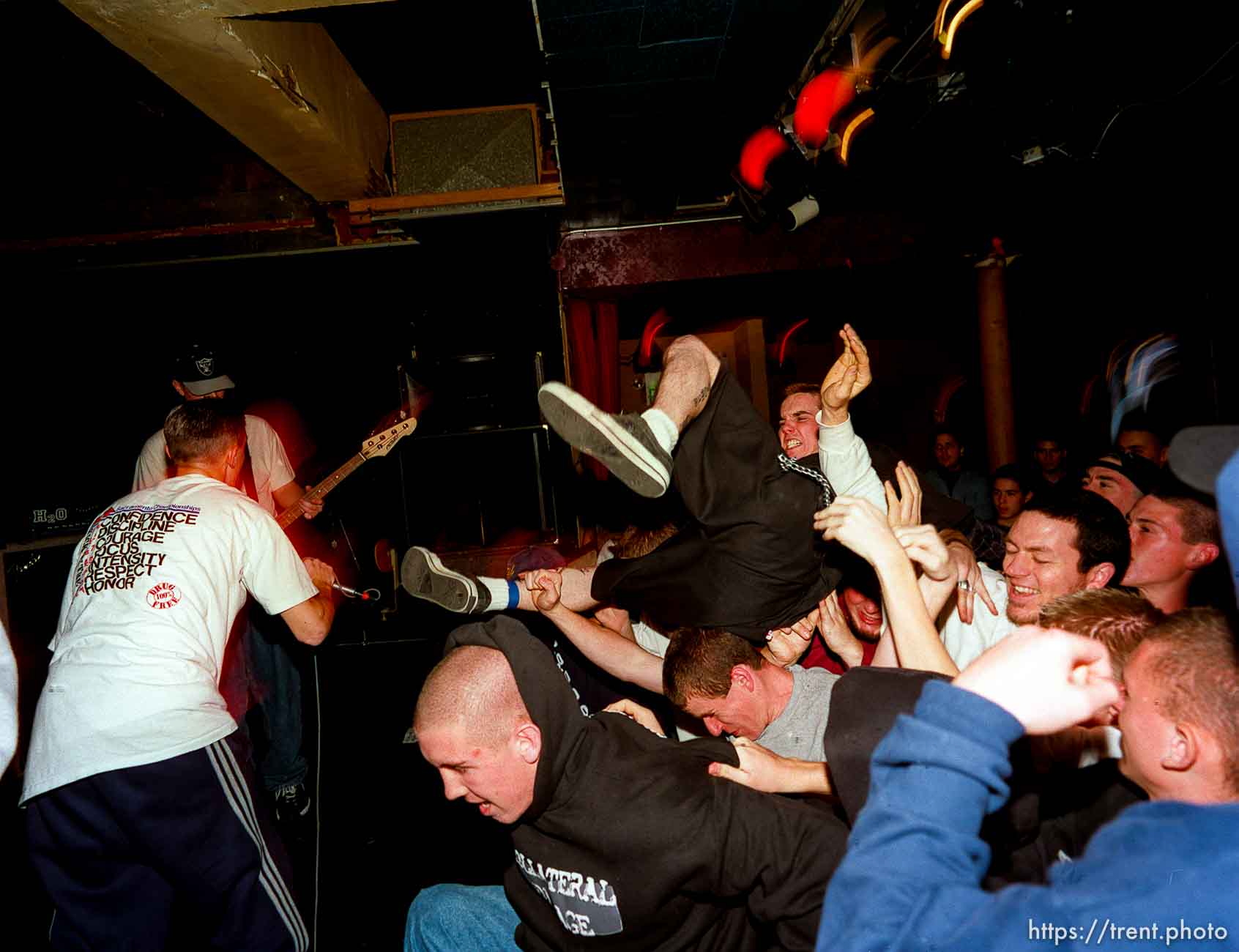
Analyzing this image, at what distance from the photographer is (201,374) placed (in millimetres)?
4285

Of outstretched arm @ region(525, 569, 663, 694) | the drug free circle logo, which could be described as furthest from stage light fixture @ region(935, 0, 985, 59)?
the drug free circle logo

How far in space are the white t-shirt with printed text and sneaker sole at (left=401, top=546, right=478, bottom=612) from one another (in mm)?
382

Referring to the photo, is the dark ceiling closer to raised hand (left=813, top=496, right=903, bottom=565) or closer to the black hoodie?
raised hand (left=813, top=496, right=903, bottom=565)

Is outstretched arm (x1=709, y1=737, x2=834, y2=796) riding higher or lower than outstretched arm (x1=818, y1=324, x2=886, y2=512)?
lower

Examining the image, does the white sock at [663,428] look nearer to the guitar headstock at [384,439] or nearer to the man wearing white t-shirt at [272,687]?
the guitar headstock at [384,439]

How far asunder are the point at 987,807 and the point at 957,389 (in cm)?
1043

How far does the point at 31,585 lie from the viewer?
3963 mm

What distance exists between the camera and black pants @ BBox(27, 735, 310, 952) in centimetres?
198

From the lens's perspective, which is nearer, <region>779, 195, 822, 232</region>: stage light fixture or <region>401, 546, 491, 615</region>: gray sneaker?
<region>401, 546, 491, 615</region>: gray sneaker

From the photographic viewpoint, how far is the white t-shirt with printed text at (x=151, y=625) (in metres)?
1.98

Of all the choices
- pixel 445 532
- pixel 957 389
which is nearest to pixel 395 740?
pixel 445 532

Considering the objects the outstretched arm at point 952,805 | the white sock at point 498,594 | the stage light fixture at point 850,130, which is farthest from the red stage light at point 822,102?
the outstretched arm at point 952,805

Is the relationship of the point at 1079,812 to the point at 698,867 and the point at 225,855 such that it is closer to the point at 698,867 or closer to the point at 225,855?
the point at 698,867

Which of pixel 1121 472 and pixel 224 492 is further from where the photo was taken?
pixel 1121 472
